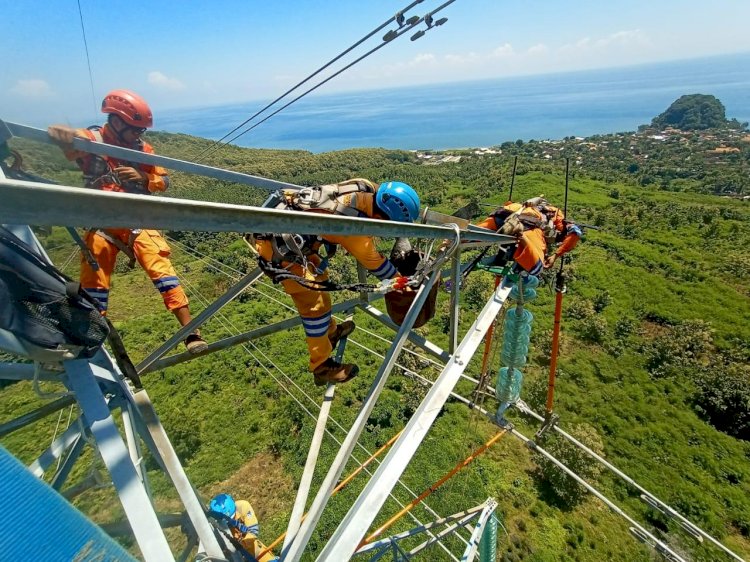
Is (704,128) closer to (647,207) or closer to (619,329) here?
(647,207)

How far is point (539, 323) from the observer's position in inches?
1078

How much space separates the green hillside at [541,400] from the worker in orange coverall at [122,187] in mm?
337

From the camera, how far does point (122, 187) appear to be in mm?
4570

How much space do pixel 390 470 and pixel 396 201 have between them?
2.56 metres

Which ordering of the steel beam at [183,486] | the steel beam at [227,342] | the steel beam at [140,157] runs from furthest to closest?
the steel beam at [227,342], the steel beam at [140,157], the steel beam at [183,486]

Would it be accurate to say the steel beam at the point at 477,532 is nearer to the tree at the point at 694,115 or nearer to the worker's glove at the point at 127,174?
the worker's glove at the point at 127,174

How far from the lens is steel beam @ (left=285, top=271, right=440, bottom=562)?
9.66ft

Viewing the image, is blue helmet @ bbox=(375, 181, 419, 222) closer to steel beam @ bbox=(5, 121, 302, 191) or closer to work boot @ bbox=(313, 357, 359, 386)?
steel beam @ bbox=(5, 121, 302, 191)

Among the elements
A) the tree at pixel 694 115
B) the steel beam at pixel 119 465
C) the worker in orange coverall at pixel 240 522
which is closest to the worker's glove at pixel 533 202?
the steel beam at pixel 119 465

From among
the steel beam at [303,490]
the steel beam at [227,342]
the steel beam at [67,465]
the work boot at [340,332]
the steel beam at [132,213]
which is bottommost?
the steel beam at [303,490]

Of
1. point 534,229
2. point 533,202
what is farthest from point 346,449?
point 533,202

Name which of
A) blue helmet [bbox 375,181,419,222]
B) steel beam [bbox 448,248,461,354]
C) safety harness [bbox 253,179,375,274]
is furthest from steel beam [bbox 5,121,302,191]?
steel beam [bbox 448,248,461,354]

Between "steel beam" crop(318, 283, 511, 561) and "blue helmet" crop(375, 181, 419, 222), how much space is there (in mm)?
1427

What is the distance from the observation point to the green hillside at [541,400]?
1362 centimetres
